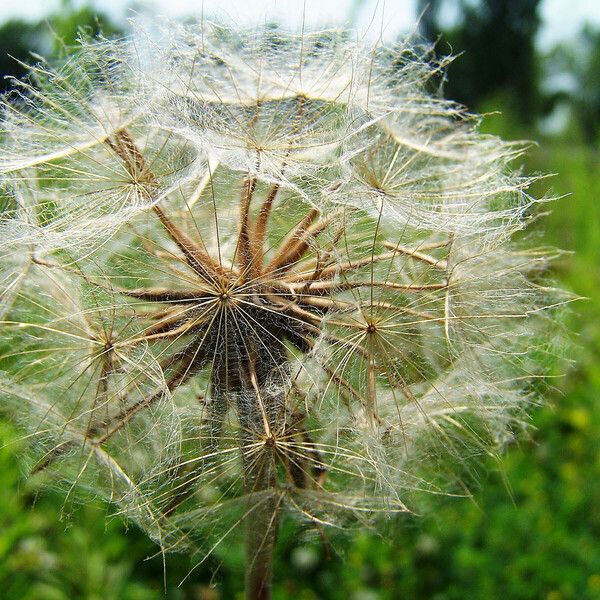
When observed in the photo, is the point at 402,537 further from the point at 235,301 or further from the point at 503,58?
the point at 503,58

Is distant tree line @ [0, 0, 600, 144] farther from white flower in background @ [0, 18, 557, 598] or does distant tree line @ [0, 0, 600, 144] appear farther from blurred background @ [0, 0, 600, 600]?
white flower in background @ [0, 18, 557, 598]

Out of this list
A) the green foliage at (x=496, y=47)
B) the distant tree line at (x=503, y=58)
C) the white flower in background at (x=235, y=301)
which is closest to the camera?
the white flower in background at (x=235, y=301)

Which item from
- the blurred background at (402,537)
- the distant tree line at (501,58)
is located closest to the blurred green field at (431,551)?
the blurred background at (402,537)

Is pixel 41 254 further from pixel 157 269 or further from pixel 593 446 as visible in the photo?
pixel 593 446

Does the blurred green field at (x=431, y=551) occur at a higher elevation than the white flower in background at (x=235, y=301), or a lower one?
lower

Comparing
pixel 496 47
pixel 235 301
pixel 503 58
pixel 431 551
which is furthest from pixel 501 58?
pixel 235 301

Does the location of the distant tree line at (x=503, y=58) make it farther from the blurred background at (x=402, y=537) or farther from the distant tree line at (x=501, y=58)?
Result: the blurred background at (x=402, y=537)

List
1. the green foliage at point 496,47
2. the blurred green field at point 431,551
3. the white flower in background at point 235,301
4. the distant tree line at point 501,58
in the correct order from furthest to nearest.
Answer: the green foliage at point 496,47, the distant tree line at point 501,58, the blurred green field at point 431,551, the white flower in background at point 235,301
